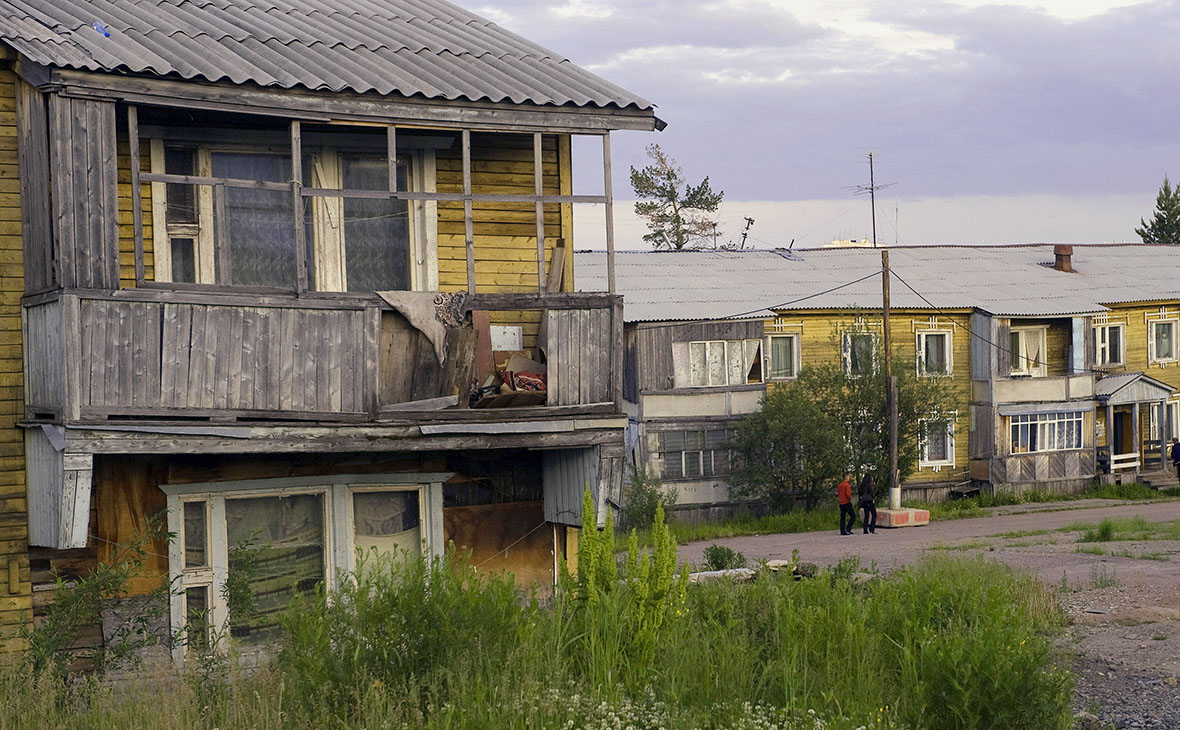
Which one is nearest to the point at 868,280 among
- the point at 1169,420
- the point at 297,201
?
the point at 1169,420

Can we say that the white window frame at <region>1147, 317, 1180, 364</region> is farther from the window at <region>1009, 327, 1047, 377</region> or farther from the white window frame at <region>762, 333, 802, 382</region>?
the white window frame at <region>762, 333, 802, 382</region>

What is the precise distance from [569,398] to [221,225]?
11.8 ft

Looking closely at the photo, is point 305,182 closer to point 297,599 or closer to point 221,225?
point 221,225

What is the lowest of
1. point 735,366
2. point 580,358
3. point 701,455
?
point 701,455

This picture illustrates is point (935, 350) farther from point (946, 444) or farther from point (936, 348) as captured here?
point (946, 444)

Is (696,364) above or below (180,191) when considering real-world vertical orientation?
below

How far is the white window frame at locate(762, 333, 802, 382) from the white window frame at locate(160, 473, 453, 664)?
2276 centimetres

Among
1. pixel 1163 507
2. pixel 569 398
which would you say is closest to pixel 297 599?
pixel 569 398

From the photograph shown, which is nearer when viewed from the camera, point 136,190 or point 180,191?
point 136,190

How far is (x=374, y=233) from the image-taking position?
485 inches

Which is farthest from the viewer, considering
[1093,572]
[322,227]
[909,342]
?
[909,342]

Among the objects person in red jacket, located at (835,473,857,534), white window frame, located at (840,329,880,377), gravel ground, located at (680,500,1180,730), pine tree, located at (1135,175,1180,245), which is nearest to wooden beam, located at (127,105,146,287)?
gravel ground, located at (680,500,1180,730)

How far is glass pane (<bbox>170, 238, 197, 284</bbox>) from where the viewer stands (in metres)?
11.4

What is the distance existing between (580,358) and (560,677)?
184 inches
